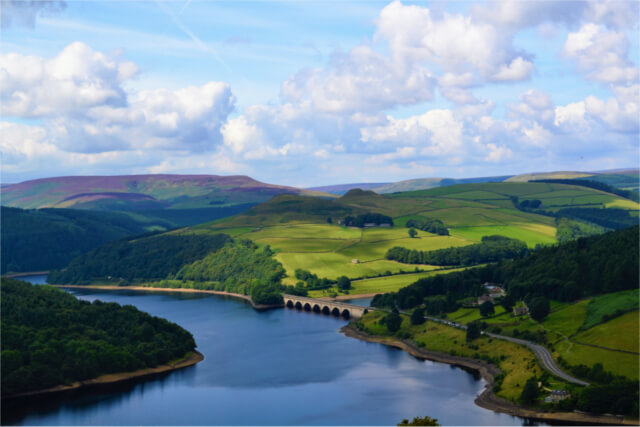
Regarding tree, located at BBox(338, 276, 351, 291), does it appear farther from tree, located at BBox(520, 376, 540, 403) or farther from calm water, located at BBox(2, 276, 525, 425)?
tree, located at BBox(520, 376, 540, 403)

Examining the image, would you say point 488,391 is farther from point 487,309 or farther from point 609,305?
point 487,309

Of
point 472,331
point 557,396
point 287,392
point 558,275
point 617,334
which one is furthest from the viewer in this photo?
point 558,275

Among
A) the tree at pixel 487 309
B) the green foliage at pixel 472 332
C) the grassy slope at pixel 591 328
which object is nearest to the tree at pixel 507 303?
the grassy slope at pixel 591 328

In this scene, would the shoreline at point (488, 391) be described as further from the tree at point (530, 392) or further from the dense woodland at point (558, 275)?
the dense woodland at point (558, 275)

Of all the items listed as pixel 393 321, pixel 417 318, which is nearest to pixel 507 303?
pixel 417 318

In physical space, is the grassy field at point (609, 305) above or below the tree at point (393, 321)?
above

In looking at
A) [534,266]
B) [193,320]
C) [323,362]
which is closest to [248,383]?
[323,362]

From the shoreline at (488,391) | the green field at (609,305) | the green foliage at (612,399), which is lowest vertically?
the shoreline at (488,391)
